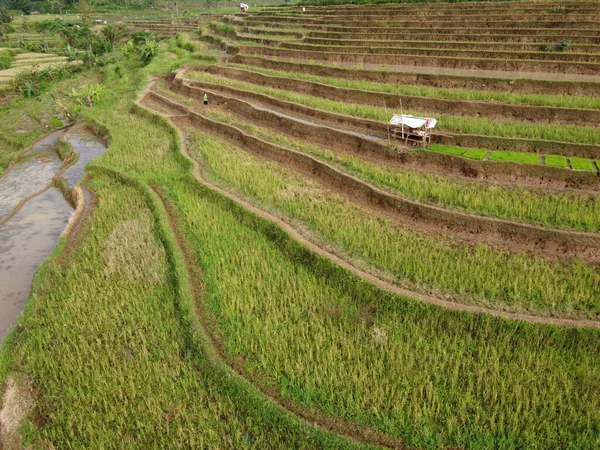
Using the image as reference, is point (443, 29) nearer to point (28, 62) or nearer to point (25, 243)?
point (25, 243)

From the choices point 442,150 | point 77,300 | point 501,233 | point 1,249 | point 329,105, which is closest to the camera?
point 77,300

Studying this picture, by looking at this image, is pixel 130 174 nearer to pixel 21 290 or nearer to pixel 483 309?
pixel 21 290

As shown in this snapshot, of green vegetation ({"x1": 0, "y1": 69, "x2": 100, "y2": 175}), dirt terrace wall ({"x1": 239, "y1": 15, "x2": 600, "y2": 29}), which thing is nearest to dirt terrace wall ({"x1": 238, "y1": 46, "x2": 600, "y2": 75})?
dirt terrace wall ({"x1": 239, "y1": 15, "x2": 600, "y2": 29})

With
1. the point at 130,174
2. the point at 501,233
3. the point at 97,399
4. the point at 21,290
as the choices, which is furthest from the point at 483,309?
the point at 130,174

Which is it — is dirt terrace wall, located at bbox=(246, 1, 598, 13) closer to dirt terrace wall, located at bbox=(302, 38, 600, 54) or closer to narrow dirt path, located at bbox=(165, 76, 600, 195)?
dirt terrace wall, located at bbox=(302, 38, 600, 54)

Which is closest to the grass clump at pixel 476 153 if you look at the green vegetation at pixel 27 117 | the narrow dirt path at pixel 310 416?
the narrow dirt path at pixel 310 416
